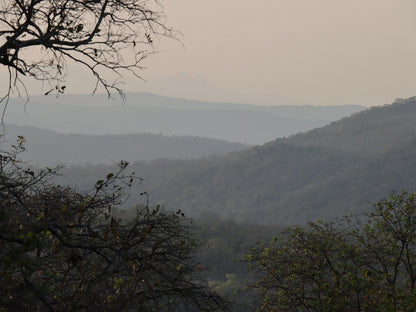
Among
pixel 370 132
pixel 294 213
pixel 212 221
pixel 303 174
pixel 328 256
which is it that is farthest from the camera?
pixel 370 132

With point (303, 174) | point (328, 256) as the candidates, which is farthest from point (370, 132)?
point (328, 256)

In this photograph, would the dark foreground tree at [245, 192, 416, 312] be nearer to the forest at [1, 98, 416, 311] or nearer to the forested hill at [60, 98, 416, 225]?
the forest at [1, 98, 416, 311]

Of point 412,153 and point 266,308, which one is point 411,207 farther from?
point 412,153

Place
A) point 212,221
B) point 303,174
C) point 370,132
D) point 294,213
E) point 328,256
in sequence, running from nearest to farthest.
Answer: point 328,256 → point 212,221 → point 294,213 → point 303,174 → point 370,132

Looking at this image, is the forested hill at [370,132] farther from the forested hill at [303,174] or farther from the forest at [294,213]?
the forest at [294,213]

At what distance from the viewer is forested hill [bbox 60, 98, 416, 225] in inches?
5059

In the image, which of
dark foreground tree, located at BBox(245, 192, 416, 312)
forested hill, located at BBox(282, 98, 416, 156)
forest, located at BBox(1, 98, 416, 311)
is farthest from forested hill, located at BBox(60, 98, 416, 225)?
dark foreground tree, located at BBox(245, 192, 416, 312)

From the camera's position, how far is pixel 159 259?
7566 mm

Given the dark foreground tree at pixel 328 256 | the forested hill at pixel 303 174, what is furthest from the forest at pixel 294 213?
the forested hill at pixel 303 174

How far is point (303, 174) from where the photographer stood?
153375 millimetres

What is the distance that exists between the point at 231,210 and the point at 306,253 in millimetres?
129638

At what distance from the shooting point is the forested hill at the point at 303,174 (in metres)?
128

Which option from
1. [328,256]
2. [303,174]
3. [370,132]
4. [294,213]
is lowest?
[294,213]

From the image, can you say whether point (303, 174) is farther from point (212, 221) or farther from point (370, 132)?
point (212, 221)
